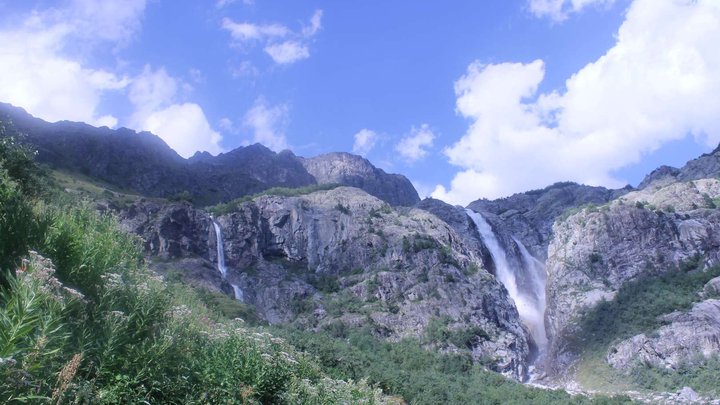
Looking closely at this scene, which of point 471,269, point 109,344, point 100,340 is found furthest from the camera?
point 471,269

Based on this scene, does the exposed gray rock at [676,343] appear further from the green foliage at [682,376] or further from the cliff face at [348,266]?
the cliff face at [348,266]

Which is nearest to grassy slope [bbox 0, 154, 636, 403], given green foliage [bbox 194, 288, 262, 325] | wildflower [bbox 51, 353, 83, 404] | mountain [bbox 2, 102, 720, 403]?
wildflower [bbox 51, 353, 83, 404]

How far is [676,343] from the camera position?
74625 millimetres

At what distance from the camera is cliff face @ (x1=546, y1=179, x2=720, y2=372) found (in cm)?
9612

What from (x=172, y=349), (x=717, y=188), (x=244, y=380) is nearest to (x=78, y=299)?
(x=172, y=349)

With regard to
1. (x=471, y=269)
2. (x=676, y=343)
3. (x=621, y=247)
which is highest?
(x=621, y=247)

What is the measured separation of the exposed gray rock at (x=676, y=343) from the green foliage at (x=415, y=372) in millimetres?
20479

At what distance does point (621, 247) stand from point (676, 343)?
30.8m

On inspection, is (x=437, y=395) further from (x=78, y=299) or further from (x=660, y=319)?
(x=660, y=319)

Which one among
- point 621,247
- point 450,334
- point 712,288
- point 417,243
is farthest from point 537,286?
point 450,334

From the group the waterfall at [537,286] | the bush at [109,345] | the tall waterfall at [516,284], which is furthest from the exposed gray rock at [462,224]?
the bush at [109,345]

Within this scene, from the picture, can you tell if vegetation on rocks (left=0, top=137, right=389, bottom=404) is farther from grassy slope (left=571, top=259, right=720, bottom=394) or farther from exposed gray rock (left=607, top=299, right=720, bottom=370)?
exposed gray rock (left=607, top=299, right=720, bottom=370)

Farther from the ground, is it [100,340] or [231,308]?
[100,340]

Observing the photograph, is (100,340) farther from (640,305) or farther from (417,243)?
(417,243)
